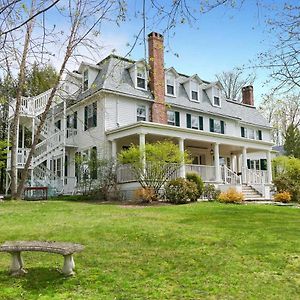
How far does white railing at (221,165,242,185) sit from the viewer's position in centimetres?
2535

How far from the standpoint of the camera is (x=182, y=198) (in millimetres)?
19281

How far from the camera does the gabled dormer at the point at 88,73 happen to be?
25844mm

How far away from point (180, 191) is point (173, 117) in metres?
8.60

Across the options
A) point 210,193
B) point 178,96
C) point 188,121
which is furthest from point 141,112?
point 210,193

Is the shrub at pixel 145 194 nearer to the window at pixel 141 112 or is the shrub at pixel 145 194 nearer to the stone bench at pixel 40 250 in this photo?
the window at pixel 141 112

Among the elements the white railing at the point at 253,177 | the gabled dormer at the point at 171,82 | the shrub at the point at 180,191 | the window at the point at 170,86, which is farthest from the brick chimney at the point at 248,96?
the shrub at the point at 180,191

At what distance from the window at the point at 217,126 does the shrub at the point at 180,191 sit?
34.4ft

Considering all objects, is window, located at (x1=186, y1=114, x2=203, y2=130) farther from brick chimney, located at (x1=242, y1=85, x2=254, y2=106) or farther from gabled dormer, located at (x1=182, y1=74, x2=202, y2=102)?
brick chimney, located at (x1=242, y1=85, x2=254, y2=106)

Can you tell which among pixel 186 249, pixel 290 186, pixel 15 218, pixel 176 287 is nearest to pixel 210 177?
pixel 290 186

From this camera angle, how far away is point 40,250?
6750 mm

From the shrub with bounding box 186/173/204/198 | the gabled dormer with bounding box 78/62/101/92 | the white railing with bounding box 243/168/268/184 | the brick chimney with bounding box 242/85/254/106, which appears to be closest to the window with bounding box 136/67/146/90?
the gabled dormer with bounding box 78/62/101/92

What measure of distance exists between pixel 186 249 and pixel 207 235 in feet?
4.97

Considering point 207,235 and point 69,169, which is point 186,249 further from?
point 69,169

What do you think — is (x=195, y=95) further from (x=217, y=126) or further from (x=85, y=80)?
(x=85, y=80)
